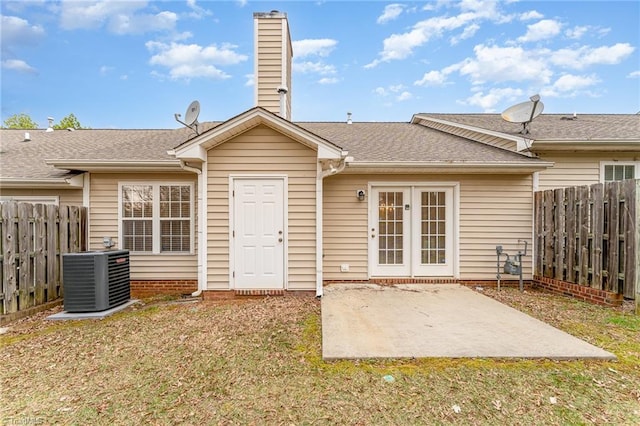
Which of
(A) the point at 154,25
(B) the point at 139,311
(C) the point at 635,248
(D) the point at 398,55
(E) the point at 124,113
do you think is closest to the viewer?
(C) the point at 635,248

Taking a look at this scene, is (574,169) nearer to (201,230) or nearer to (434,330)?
(434,330)

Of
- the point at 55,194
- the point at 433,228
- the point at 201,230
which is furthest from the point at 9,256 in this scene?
the point at 433,228

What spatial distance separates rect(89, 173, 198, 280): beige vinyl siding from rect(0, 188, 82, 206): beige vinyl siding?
35cm

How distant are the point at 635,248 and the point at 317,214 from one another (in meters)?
4.78

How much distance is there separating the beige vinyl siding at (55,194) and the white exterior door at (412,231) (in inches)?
242

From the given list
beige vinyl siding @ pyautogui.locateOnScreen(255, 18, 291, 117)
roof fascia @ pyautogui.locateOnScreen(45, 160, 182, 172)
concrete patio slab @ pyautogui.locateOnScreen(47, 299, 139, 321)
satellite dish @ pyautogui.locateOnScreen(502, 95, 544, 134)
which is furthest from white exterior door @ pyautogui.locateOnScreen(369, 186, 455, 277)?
concrete patio slab @ pyautogui.locateOnScreen(47, 299, 139, 321)

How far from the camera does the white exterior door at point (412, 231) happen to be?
21.8ft

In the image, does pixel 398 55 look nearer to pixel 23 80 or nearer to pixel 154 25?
pixel 154 25

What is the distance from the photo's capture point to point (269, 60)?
720 cm

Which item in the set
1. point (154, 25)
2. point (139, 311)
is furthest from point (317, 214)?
point (154, 25)

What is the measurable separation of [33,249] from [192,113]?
3.68 metres

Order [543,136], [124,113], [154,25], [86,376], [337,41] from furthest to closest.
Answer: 1. [124,113]
2. [337,41]
3. [154,25]
4. [543,136]
5. [86,376]

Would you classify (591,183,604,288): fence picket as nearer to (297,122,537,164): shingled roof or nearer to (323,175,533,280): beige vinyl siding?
(297,122,537,164): shingled roof

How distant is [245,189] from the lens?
220 inches
